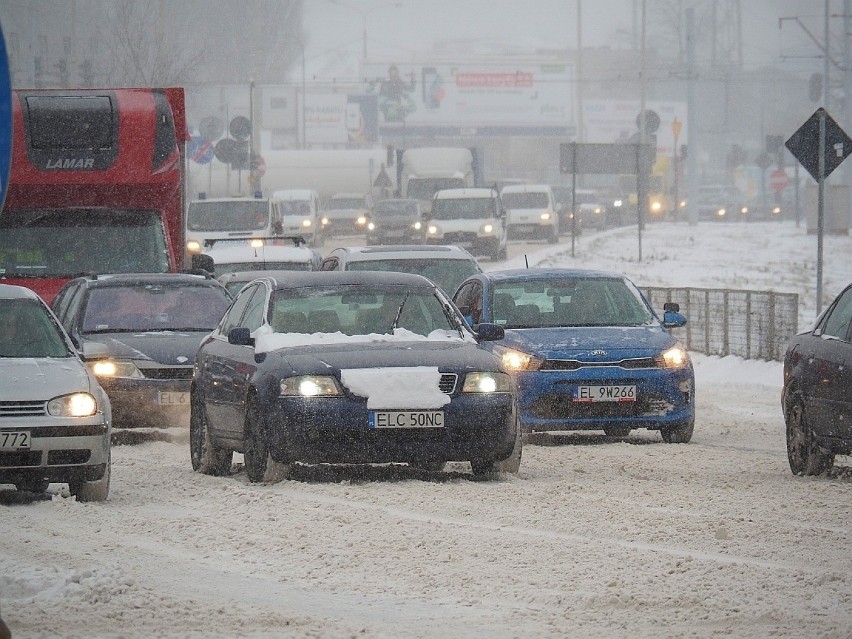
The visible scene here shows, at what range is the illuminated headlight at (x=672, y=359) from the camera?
48.4 ft

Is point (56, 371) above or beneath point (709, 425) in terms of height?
above

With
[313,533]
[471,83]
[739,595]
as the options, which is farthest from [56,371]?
[471,83]

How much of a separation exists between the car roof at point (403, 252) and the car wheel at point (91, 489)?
9764mm

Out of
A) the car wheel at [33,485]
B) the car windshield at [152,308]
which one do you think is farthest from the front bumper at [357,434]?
the car windshield at [152,308]

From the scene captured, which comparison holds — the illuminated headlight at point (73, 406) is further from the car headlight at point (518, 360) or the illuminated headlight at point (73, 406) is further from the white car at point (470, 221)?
the white car at point (470, 221)

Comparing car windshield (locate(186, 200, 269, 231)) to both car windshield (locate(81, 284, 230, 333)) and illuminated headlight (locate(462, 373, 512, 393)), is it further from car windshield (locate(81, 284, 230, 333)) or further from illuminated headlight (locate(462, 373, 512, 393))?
illuminated headlight (locate(462, 373, 512, 393))

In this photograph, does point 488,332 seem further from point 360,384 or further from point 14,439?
point 14,439

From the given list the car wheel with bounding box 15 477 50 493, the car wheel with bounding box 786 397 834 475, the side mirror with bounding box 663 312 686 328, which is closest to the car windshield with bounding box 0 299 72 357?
the car wheel with bounding box 15 477 50 493

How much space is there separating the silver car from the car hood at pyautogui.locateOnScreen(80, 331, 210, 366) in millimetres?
4174

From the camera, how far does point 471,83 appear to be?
13038 cm

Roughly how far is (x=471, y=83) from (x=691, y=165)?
4799 cm

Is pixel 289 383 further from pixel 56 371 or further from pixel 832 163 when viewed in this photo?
pixel 832 163

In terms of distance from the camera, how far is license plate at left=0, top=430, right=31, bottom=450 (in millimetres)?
10594

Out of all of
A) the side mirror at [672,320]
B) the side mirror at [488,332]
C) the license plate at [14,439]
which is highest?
A: the side mirror at [488,332]
